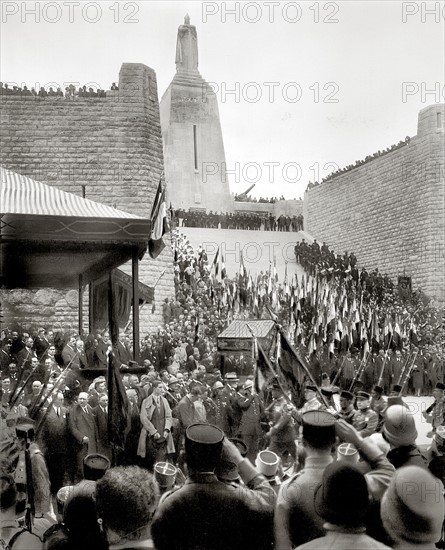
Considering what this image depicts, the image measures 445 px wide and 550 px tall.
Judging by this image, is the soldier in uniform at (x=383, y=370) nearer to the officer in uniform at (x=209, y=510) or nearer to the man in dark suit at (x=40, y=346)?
the man in dark suit at (x=40, y=346)

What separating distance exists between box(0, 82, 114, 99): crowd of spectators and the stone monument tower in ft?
52.0

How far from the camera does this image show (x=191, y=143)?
3756 centimetres

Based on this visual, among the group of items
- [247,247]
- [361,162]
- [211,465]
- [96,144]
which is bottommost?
[211,465]

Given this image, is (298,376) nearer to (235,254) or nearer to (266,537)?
(266,537)

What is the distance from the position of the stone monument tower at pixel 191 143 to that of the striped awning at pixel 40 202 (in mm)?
29590

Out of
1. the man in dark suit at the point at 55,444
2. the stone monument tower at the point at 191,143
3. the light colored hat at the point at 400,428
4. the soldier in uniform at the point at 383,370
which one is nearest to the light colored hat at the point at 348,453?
the light colored hat at the point at 400,428

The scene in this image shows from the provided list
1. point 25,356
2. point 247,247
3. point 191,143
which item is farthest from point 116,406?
point 191,143

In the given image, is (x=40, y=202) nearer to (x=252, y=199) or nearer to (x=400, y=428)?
(x=400, y=428)

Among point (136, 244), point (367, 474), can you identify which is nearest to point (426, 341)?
point (136, 244)

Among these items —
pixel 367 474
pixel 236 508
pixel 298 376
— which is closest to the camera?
pixel 236 508

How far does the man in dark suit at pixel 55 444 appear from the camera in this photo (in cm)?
801

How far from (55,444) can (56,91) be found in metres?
14.2

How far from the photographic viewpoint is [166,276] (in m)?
20.6

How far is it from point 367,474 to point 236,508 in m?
0.68
